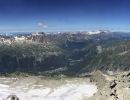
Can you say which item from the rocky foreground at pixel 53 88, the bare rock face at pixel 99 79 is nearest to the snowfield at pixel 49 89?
the rocky foreground at pixel 53 88

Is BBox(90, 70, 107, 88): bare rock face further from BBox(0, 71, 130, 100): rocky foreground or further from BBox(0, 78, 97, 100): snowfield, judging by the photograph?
BBox(0, 78, 97, 100): snowfield

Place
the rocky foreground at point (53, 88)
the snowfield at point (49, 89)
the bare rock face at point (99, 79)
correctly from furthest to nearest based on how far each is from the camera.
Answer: the snowfield at point (49, 89)
the rocky foreground at point (53, 88)
the bare rock face at point (99, 79)

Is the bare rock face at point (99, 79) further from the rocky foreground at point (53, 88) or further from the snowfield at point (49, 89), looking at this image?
the snowfield at point (49, 89)

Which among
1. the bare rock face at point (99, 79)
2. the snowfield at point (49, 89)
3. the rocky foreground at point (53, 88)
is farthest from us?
the snowfield at point (49, 89)

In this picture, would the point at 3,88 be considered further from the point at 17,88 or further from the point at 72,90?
the point at 72,90

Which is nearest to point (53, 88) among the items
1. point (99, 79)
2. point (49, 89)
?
point (49, 89)

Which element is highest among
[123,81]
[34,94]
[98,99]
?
[123,81]

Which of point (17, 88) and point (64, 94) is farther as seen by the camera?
point (17, 88)

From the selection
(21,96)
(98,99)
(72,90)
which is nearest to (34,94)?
(21,96)
